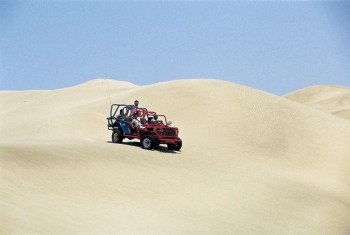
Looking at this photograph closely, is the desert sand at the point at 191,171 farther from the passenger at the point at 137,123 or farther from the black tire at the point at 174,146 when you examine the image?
the passenger at the point at 137,123

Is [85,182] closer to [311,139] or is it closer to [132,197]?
[132,197]

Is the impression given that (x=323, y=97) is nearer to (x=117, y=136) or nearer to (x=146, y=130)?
(x=117, y=136)

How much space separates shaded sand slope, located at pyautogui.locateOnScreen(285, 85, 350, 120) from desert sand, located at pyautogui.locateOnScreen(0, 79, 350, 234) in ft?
212

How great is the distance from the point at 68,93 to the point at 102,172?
36779 millimetres

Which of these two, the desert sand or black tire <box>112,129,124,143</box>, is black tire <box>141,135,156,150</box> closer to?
the desert sand

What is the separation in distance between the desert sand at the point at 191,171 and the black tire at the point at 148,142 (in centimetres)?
27

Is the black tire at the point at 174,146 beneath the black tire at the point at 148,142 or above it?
above

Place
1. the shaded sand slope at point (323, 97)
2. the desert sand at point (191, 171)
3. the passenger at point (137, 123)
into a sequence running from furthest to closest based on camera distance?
the shaded sand slope at point (323, 97), the passenger at point (137, 123), the desert sand at point (191, 171)

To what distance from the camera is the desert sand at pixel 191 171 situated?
1169 centimetres

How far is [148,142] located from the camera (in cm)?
1989

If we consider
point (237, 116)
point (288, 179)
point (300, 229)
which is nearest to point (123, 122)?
point (288, 179)

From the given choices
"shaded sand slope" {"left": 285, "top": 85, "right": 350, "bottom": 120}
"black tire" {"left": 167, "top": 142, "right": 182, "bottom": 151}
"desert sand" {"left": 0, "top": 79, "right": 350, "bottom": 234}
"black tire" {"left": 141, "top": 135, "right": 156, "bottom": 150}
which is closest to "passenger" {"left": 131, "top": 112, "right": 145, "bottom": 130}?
"black tire" {"left": 141, "top": 135, "right": 156, "bottom": 150}

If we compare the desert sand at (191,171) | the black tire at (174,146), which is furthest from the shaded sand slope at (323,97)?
the black tire at (174,146)

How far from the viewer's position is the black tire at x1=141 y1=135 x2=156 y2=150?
19750 mm
